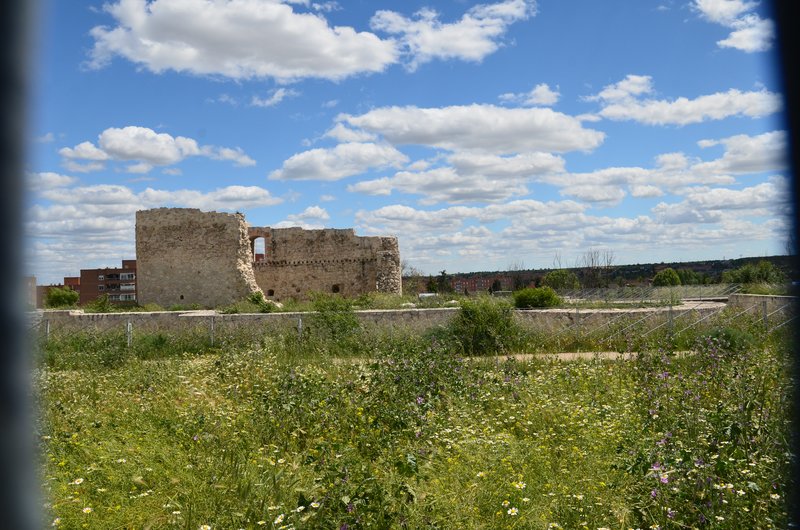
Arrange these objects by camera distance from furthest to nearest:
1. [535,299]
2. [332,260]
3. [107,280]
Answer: [107,280]
[332,260]
[535,299]

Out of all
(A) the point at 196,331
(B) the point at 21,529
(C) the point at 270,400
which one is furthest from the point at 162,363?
(B) the point at 21,529

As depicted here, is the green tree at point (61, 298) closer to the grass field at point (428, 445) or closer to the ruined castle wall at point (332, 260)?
the ruined castle wall at point (332, 260)

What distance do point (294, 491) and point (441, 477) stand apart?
1.26m

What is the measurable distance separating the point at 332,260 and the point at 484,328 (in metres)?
15.9

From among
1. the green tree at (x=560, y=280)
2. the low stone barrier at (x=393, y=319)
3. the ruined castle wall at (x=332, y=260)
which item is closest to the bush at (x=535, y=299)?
the low stone barrier at (x=393, y=319)

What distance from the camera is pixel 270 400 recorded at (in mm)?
7930

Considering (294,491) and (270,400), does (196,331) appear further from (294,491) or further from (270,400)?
(294,491)

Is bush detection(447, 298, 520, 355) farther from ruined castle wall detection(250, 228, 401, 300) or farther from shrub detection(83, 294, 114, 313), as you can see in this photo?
ruined castle wall detection(250, 228, 401, 300)

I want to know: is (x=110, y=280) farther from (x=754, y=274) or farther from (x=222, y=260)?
(x=754, y=274)

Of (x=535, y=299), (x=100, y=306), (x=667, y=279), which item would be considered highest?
(x=667, y=279)

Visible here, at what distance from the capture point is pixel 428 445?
639 centimetres

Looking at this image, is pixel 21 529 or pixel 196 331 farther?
pixel 196 331

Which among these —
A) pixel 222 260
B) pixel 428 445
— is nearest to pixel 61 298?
pixel 222 260

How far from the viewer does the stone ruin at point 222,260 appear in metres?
26.4
